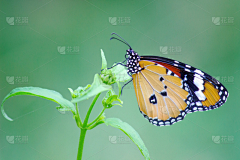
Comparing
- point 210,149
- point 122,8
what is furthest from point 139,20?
point 210,149

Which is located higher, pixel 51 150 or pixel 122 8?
pixel 122 8

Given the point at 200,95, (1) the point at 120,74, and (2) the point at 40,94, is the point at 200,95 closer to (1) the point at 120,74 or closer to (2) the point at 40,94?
(1) the point at 120,74

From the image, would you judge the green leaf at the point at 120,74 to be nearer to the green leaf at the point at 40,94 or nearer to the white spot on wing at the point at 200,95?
the green leaf at the point at 40,94

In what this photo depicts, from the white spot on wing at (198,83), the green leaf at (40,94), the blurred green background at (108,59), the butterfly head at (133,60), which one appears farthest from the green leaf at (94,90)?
the blurred green background at (108,59)

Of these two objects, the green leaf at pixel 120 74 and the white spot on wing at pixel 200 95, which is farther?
the white spot on wing at pixel 200 95

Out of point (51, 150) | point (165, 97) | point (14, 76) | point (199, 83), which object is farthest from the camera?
point (14, 76)

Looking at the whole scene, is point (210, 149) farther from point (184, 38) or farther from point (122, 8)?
point (122, 8)

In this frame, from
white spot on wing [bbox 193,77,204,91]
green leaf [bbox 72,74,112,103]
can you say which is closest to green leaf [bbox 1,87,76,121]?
green leaf [bbox 72,74,112,103]
